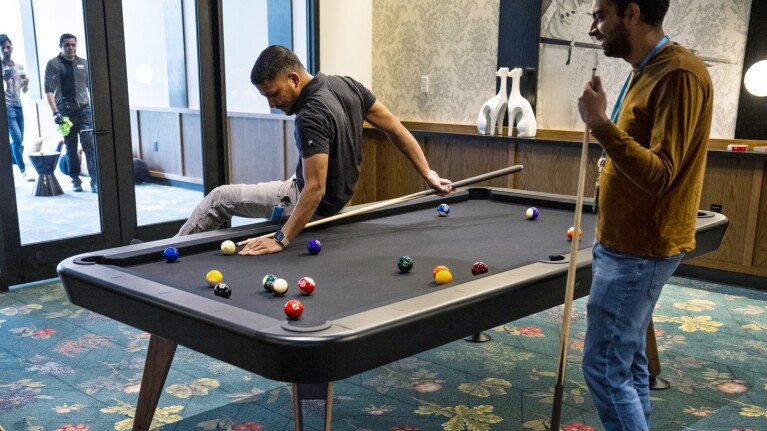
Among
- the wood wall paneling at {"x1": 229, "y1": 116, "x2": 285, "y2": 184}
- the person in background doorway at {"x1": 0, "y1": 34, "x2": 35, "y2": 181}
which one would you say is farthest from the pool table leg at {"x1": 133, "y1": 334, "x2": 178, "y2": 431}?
the wood wall paneling at {"x1": 229, "y1": 116, "x2": 285, "y2": 184}

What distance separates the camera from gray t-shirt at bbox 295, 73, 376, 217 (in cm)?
274

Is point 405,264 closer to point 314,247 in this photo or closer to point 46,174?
point 314,247

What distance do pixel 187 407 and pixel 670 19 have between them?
366cm

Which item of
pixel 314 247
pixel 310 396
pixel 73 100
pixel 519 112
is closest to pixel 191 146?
pixel 73 100

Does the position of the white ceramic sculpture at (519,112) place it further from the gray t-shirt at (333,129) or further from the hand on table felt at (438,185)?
the gray t-shirt at (333,129)

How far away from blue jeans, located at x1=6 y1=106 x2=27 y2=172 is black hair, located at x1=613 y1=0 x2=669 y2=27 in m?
Answer: 3.45

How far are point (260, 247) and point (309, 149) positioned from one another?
0.43 m

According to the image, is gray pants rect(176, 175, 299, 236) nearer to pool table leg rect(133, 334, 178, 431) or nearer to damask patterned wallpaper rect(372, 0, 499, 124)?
pool table leg rect(133, 334, 178, 431)

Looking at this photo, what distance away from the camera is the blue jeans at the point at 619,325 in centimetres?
172

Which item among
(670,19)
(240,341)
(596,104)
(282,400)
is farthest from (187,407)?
(670,19)

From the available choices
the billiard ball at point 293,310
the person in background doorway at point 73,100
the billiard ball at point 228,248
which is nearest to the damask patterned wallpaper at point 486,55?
the person in background doorway at point 73,100

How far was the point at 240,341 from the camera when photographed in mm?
1617

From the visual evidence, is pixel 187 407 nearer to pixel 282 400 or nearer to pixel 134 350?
pixel 282 400

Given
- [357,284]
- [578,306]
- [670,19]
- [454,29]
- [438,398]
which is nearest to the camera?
[357,284]
